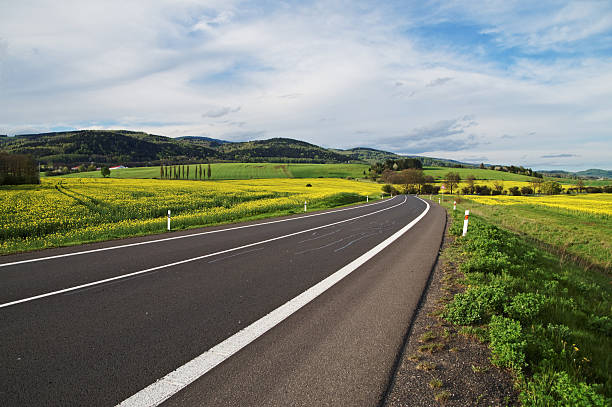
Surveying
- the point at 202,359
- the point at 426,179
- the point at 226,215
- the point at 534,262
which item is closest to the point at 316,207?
the point at 226,215

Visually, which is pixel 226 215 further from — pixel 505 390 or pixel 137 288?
pixel 505 390

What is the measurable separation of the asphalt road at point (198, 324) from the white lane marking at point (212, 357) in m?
0.07

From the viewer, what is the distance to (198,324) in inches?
175

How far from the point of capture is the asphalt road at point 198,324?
306cm

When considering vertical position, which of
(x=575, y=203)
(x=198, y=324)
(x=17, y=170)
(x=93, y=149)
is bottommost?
(x=575, y=203)

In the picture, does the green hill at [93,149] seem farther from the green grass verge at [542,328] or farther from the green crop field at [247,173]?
the green grass verge at [542,328]

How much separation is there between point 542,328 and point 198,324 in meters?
4.61

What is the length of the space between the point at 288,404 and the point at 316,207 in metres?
25.6

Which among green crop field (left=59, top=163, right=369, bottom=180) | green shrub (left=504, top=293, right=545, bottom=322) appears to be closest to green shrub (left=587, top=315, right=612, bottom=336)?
green shrub (left=504, top=293, right=545, bottom=322)

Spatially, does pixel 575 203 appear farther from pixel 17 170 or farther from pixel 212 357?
pixel 17 170

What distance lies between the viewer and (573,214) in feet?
92.1

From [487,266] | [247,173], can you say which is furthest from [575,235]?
[247,173]

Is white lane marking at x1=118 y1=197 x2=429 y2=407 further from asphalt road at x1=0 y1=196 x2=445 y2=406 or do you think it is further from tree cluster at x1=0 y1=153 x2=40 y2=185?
tree cluster at x1=0 y1=153 x2=40 y2=185

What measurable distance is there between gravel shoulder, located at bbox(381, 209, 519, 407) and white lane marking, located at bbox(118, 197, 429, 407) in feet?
5.89
